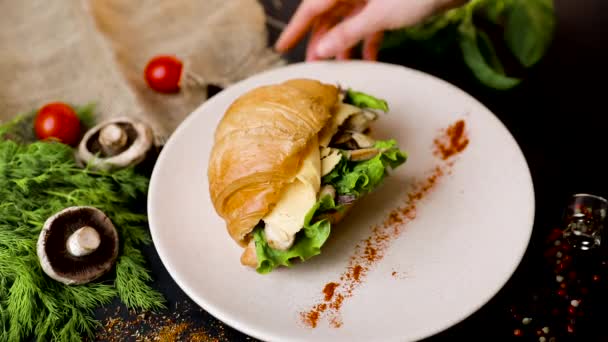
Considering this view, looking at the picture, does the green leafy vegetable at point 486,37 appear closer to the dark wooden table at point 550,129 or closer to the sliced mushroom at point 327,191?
the dark wooden table at point 550,129

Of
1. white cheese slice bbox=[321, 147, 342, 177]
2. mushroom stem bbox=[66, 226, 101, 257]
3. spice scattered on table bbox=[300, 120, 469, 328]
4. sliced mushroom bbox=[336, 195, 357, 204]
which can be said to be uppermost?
white cheese slice bbox=[321, 147, 342, 177]

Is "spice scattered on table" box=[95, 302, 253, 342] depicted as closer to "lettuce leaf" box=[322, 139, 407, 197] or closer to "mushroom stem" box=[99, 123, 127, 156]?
"lettuce leaf" box=[322, 139, 407, 197]

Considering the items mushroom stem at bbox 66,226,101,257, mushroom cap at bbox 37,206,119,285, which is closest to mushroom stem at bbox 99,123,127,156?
mushroom cap at bbox 37,206,119,285

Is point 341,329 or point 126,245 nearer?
point 341,329

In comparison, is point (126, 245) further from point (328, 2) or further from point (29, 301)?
point (328, 2)

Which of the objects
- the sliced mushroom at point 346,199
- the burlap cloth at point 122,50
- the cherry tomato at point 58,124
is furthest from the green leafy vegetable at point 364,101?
the cherry tomato at point 58,124

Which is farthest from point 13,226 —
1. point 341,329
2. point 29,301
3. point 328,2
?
point 328,2
